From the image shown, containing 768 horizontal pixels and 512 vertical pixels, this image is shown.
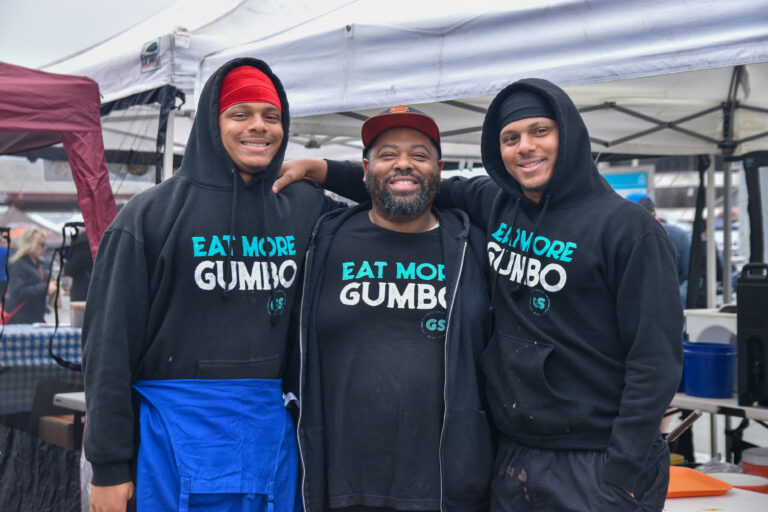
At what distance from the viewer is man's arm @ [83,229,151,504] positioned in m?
1.91

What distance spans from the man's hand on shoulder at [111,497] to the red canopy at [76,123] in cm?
241

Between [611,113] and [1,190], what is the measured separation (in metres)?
4.93

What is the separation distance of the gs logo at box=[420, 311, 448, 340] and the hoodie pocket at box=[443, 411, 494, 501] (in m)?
0.26

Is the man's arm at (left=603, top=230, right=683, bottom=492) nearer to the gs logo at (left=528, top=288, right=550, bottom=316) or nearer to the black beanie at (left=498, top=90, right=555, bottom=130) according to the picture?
the gs logo at (left=528, top=288, right=550, bottom=316)

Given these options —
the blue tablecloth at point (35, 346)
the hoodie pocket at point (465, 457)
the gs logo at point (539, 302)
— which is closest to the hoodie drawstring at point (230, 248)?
the hoodie pocket at point (465, 457)

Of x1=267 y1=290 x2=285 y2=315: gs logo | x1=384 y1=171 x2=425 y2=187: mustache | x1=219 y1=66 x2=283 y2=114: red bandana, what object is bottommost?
x1=267 y1=290 x2=285 y2=315: gs logo

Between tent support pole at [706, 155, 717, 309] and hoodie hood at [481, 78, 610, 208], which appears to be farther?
tent support pole at [706, 155, 717, 309]

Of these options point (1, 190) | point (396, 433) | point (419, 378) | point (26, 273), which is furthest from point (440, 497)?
point (26, 273)

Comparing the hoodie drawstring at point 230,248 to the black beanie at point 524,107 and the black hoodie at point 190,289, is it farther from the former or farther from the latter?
the black beanie at point 524,107

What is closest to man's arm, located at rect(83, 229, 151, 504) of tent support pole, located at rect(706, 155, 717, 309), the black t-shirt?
the black t-shirt

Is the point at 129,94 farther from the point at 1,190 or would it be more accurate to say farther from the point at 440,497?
the point at 440,497

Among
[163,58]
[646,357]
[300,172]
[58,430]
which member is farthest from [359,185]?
[58,430]

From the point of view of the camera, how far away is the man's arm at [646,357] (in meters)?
1.75

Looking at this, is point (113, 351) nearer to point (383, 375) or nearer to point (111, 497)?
point (111, 497)
